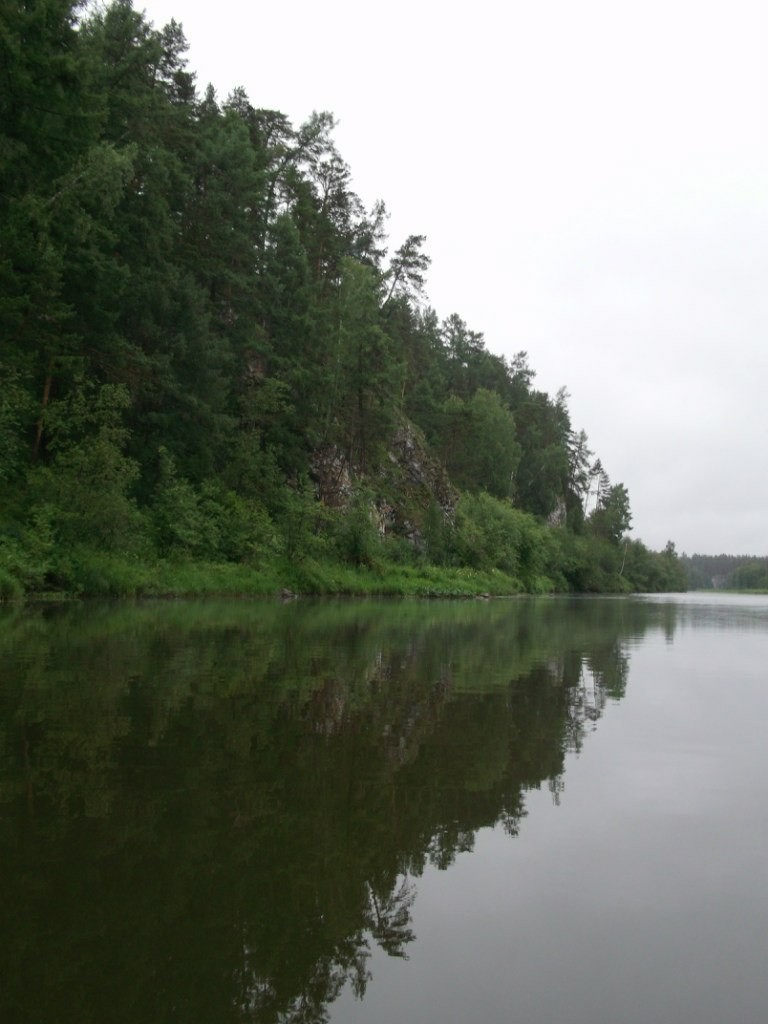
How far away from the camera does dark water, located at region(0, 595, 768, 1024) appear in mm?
2865

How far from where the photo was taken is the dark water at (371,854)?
2865mm

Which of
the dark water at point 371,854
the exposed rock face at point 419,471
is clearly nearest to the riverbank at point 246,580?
the exposed rock face at point 419,471

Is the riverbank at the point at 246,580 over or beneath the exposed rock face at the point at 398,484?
beneath

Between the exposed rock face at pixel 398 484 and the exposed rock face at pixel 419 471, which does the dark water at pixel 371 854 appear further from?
the exposed rock face at pixel 419 471

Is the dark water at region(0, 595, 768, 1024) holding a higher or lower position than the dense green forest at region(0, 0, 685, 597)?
lower

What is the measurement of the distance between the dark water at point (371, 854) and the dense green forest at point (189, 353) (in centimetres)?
1577

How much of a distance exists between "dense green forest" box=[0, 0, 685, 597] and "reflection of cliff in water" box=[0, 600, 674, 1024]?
46.8 feet

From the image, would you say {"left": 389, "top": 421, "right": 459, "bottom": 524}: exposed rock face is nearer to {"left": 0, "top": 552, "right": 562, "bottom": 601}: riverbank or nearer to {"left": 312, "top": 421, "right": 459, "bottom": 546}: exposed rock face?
{"left": 312, "top": 421, "right": 459, "bottom": 546}: exposed rock face

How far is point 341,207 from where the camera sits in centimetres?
5441

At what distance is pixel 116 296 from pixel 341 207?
3044cm

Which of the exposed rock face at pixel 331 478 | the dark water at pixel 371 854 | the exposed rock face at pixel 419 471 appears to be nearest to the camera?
the dark water at pixel 371 854

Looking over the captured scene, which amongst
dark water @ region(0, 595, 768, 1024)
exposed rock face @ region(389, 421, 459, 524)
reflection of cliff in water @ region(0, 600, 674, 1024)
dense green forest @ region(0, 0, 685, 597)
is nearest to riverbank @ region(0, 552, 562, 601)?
dense green forest @ region(0, 0, 685, 597)

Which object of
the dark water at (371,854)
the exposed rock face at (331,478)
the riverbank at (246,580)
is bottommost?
the dark water at (371,854)

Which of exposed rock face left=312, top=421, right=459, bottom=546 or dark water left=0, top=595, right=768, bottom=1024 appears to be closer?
dark water left=0, top=595, right=768, bottom=1024
